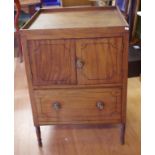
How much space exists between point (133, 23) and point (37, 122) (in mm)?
1477

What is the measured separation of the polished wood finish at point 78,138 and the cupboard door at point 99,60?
0.45m

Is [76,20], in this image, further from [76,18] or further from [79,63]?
[79,63]

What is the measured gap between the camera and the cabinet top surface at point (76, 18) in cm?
119

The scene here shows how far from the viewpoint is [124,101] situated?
1267mm

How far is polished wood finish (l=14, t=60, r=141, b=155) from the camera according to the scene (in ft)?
4.61

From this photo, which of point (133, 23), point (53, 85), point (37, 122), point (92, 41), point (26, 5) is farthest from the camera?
point (26, 5)

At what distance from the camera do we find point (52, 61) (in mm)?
1183

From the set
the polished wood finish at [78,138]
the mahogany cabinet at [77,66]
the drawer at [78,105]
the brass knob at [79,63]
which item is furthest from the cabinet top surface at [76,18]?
the polished wood finish at [78,138]

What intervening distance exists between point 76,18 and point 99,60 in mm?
328

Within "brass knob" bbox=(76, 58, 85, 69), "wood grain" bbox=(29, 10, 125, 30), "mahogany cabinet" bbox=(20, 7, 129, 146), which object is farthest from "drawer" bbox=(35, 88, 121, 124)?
"wood grain" bbox=(29, 10, 125, 30)

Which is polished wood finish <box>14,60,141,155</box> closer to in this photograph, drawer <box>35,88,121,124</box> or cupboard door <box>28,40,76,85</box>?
drawer <box>35,88,121,124</box>
